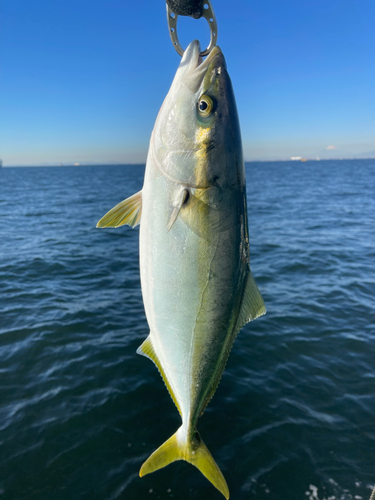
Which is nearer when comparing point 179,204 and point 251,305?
point 179,204

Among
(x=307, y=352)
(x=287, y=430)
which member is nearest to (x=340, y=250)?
(x=307, y=352)

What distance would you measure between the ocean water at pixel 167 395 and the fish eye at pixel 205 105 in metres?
4.96

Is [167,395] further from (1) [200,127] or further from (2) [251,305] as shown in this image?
(1) [200,127]

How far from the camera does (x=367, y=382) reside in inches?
259

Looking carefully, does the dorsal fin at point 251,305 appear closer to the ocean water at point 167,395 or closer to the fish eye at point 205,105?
the fish eye at point 205,105

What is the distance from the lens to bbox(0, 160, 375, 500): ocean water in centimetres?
472

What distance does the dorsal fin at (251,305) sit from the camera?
8.08 ft

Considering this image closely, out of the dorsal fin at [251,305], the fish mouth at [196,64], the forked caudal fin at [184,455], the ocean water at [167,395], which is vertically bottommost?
the ocean water at [167,395]

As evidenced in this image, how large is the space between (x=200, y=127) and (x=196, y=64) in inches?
17.6

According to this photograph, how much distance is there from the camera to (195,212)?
6.96 ft

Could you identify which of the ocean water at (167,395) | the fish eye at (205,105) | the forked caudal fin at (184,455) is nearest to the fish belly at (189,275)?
the fish eye at (205,105)

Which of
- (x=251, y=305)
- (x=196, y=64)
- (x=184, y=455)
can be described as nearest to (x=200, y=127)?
(x=196, y=64)

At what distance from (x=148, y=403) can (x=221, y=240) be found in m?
5.04

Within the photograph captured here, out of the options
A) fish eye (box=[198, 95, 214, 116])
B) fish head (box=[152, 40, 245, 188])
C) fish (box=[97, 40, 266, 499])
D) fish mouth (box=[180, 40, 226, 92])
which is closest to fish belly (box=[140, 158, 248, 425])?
fish (box=[97, 40, 266, 499])
